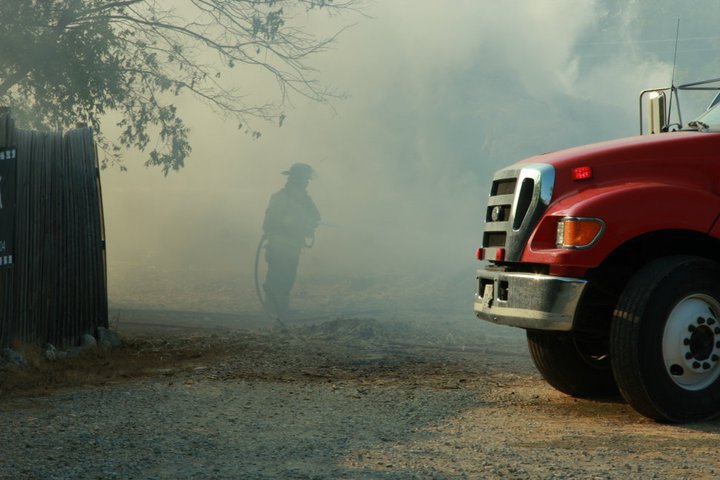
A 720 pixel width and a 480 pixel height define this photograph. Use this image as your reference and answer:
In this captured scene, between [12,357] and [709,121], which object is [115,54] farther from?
[709,121]

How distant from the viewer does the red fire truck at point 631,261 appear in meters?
6.85

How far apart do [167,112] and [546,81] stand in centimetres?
2291

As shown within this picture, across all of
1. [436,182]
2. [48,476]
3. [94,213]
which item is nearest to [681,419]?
[48,476]

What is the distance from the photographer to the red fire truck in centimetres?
685

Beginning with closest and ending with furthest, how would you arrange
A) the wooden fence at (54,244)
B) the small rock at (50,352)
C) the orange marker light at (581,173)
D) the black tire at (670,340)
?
1. the black tire at (670,340)
2. the orange marker light at (581,173)
3. the wooden fence at (54,244)
4. the small rock at (50,352)

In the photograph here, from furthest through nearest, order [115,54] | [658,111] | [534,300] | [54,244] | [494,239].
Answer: [115,54] → [54,244] → [658,111] → [494,239] → [534,300]

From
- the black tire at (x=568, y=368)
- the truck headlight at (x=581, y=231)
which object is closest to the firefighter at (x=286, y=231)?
the black tire at (x=568, y=368)

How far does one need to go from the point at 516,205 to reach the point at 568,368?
1571 millimetres

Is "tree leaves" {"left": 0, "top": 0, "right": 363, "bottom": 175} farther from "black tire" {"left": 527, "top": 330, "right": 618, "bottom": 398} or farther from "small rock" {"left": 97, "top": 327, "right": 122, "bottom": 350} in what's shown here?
"black tire" {"left": 527, "top": 330, "right": 618, "bottom": 398}

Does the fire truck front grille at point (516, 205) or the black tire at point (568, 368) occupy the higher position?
the fire truck front grille at point (516, 205)

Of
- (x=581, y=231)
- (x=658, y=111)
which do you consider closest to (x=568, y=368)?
(x=581, y=231)

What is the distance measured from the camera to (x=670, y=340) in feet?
22.6

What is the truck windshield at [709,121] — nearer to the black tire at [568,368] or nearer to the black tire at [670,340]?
the black tire at [670,340]

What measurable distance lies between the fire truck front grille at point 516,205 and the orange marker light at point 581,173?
0.14 m
